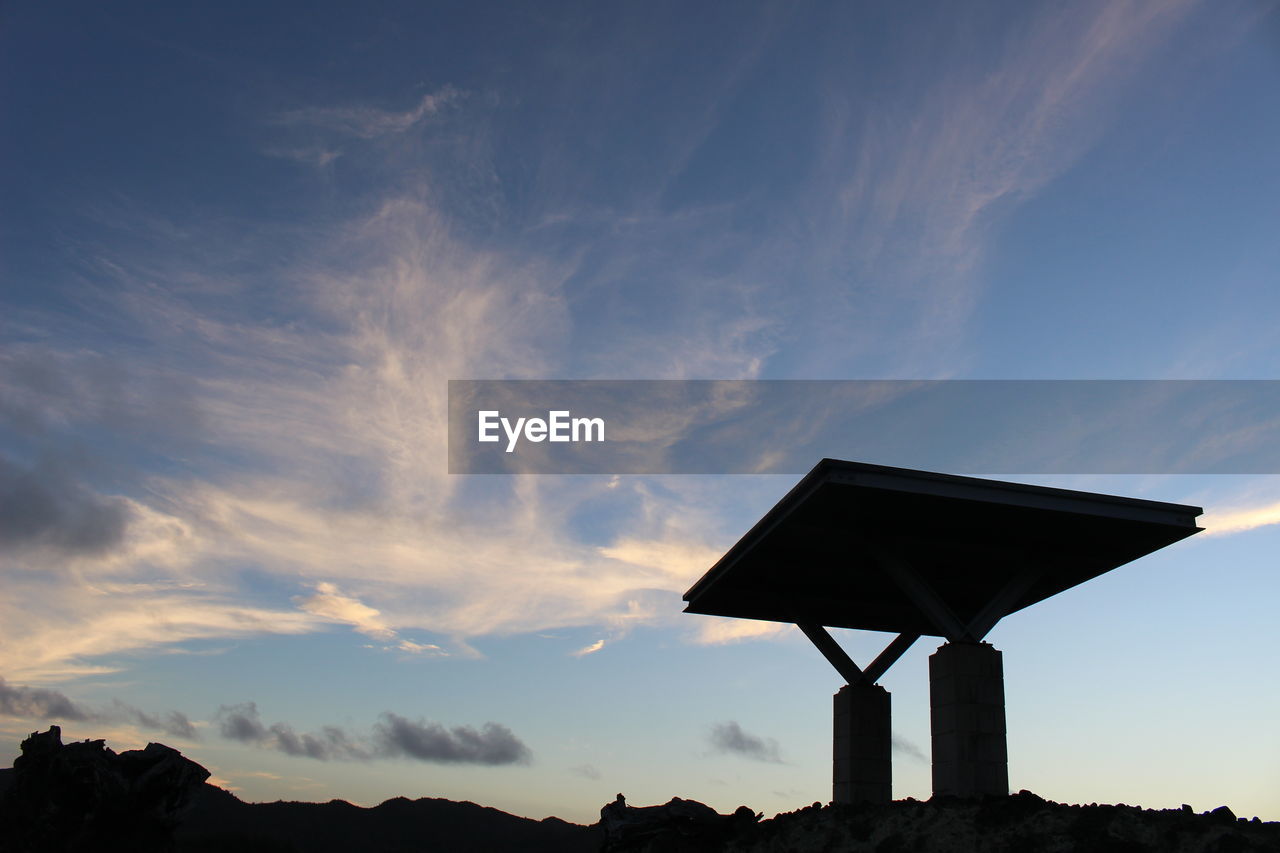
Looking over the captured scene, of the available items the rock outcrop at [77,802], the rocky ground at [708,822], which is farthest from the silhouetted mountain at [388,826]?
the rock outcrop at [77,802]

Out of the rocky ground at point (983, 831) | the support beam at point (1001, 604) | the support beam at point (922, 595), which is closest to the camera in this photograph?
the rocky ground at point (983, 831)

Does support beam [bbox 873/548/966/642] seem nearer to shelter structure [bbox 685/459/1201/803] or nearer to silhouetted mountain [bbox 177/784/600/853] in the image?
shelter structure [bbox 685/459/1201/803]

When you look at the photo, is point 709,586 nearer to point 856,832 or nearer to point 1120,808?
point 856,832

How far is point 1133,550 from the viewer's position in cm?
1983

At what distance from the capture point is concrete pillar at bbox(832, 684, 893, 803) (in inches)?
968

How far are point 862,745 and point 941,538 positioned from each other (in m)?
7.77

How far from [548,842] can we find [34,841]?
334 feet

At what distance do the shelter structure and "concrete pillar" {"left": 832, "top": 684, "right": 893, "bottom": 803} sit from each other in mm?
37

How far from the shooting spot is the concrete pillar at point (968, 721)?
59.3ft

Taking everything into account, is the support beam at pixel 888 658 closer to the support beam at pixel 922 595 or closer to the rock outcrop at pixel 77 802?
the support beam at pixel 922 595

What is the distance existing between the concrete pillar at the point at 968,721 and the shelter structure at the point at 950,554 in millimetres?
22

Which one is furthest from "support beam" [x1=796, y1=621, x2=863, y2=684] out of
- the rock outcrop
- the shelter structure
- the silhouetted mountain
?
the silhouetted mountain

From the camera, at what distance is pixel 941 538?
2006cm

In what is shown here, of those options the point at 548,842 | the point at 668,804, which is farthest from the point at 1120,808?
the point at 548,842
